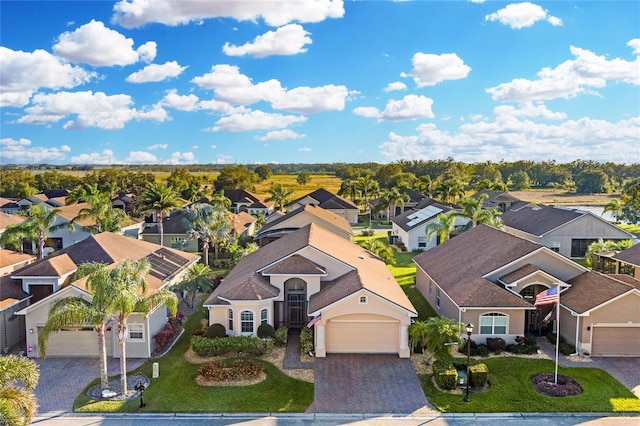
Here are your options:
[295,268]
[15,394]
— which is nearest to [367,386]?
[295,268]

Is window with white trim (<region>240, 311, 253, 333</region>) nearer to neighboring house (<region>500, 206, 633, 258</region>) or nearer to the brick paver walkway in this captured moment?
the brick paver walkway

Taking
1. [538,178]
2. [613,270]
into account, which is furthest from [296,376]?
[538,178]

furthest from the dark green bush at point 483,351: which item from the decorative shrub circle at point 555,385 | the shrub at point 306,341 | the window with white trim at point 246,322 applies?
the window with white trim at point 246,322

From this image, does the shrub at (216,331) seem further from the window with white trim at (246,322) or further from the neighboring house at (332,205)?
the neighboring house at (332,205)

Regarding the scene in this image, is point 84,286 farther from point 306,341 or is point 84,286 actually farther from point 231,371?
point 306,341

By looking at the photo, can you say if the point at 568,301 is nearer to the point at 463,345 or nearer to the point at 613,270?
the point at 463,345

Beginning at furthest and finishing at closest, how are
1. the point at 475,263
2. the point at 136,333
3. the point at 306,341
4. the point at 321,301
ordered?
the point at 475,263, the point at 321,301, the point at 306,341, the point at 136,333

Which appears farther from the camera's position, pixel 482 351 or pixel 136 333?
pixel 482 351

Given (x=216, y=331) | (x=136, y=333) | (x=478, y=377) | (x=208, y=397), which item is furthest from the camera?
(x=216, y=331)
